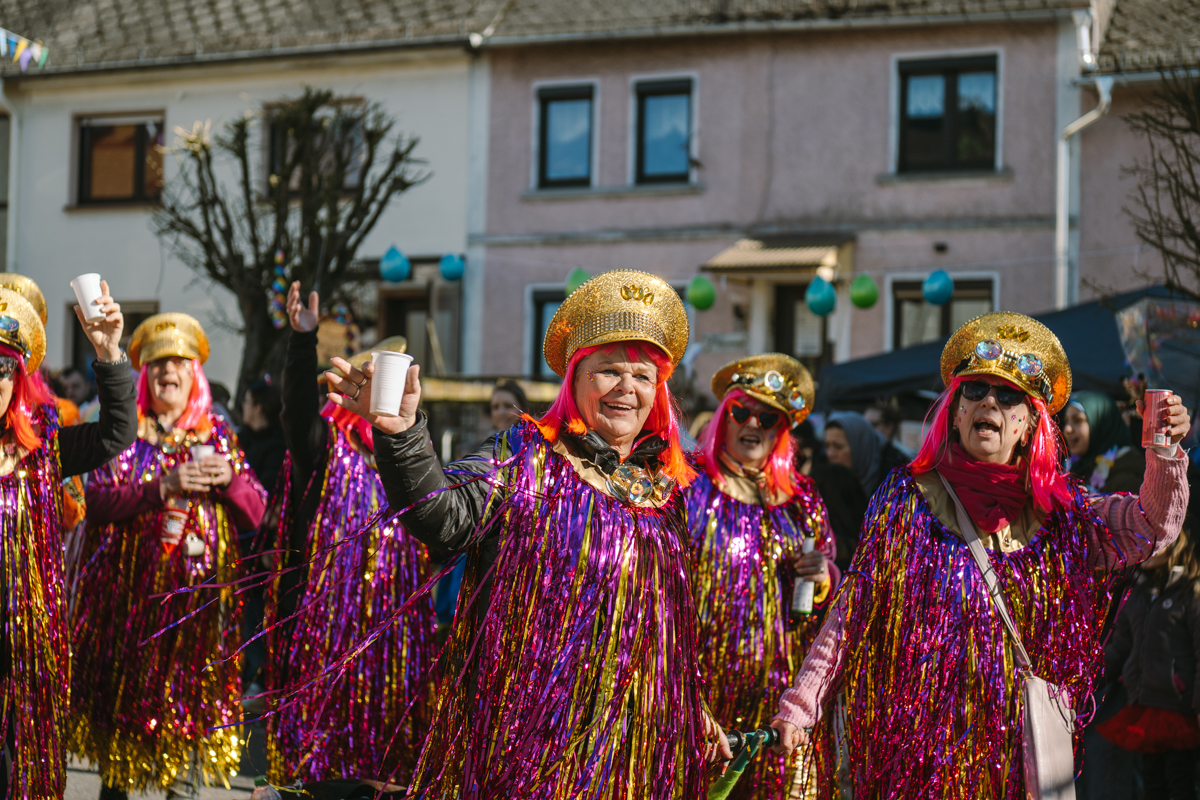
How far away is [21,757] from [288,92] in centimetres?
1371

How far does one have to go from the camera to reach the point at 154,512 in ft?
15.1

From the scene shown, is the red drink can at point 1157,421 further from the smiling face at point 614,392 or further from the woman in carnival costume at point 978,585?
the smiling face at point 614,392

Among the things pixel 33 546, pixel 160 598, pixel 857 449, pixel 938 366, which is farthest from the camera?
Result: pixel 938 366

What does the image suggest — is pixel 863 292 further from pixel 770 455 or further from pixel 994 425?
pixel 994 425

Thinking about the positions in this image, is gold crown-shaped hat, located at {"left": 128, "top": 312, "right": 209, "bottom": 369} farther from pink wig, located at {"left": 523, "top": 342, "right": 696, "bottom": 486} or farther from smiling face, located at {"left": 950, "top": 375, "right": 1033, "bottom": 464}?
smiling face, located at {"left": 950, "top": 375, "right": 1033, "bottom": 464}

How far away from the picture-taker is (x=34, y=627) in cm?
360

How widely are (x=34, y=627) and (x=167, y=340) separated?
150 centimetres

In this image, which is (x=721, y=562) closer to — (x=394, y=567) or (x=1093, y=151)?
(x=394, y=567)

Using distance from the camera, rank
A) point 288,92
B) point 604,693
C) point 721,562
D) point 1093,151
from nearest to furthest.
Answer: point 604,693, point 721,562, point 1093,151, point 288,92

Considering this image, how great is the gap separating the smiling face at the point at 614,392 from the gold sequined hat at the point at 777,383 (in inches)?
67.8

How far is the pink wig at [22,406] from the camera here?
3656 mm

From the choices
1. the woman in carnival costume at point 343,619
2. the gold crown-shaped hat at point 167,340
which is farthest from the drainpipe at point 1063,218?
the gold crown-shaped hat at point 167,340

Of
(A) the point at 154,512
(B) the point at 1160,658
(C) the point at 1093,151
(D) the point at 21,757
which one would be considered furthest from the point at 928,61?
(D) the point at 21,757

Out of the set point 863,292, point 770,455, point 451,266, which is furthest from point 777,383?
point 451,266
